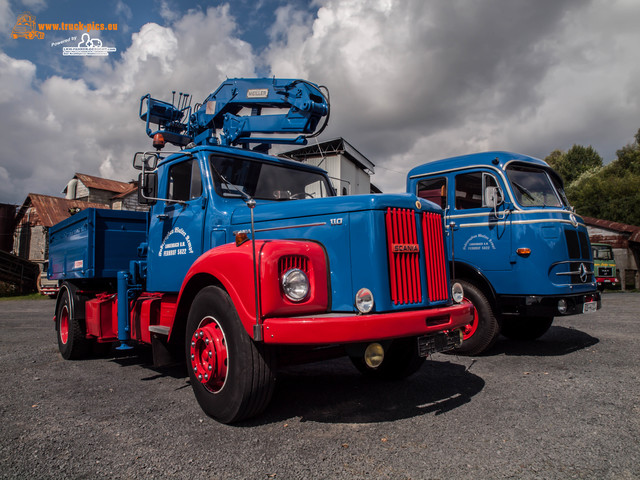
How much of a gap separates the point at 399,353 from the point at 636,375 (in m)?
2.71

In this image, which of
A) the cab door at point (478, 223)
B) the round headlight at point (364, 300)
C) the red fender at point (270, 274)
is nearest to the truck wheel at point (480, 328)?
the cab door at point (478, 223)

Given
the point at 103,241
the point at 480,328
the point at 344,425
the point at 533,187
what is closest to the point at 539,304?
the point at 480,328

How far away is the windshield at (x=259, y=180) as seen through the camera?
15.3 ft

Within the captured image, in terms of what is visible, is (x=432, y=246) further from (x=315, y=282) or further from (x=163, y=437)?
(x=163, y=437)

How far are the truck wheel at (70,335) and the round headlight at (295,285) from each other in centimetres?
439

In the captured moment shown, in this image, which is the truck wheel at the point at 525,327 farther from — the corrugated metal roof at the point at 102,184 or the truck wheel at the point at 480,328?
the corrugated metal roof at the point at 102,184

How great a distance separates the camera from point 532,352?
653 centimetres

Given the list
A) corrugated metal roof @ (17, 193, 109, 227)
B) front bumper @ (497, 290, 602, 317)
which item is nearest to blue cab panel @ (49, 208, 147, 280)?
front bumper @ (497, 290, 602, 317)

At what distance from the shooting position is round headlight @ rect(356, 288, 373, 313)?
11.0 ft

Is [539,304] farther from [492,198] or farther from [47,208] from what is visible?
[47,208]

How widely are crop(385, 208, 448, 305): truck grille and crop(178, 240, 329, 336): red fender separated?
A: 554 mm

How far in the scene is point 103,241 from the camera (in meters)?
6.13

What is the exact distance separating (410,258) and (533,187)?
3.68 meters

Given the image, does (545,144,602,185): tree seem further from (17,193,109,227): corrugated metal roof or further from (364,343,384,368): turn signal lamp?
(364,343,384,368): turn signal lamp
